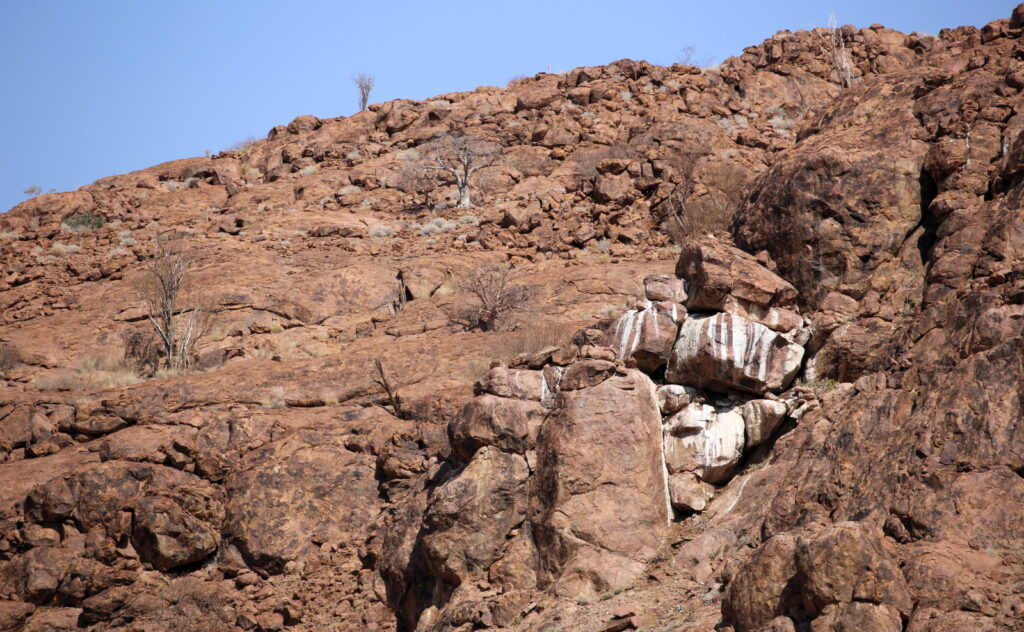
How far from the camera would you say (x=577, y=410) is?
44.9ft

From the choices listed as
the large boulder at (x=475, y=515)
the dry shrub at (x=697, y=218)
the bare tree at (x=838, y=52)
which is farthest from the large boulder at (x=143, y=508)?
the bare tree at (x=838, y=52)

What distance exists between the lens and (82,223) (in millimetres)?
30016

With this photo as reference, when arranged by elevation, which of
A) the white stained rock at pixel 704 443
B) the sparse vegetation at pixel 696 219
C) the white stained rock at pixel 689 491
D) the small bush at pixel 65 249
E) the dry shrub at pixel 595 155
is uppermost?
the dry shrub at pixel 595 155

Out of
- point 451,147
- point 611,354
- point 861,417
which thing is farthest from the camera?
point 451,147

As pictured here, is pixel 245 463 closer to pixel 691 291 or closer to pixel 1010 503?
pixel 691 291

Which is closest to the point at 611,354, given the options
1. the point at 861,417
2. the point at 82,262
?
the point at 861,417

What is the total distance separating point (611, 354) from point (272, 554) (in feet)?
19.5

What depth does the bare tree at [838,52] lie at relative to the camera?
33688 millimetres

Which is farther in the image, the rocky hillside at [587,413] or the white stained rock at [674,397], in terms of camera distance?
the white stained rock at [674,397]

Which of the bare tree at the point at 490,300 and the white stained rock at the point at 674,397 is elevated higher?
the bare tree at the point at 490,300

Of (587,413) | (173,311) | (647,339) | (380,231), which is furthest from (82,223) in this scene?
(587,413)

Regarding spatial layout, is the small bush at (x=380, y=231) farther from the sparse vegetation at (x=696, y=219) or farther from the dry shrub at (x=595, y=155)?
the sparse vegetation at (x=696, y=219)

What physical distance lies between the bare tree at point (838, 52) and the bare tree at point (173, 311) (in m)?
22.5

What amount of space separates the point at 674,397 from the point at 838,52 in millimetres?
24409
